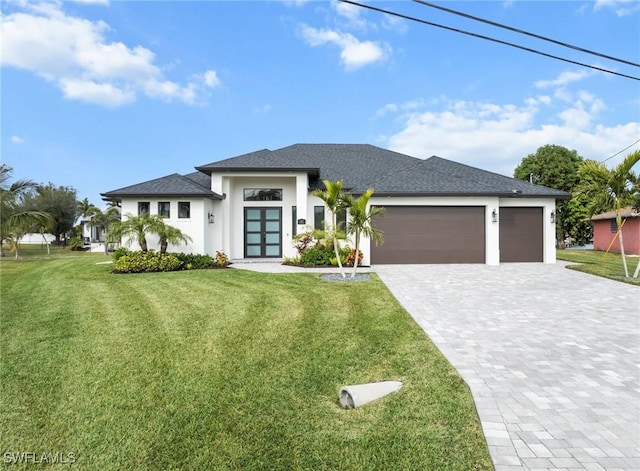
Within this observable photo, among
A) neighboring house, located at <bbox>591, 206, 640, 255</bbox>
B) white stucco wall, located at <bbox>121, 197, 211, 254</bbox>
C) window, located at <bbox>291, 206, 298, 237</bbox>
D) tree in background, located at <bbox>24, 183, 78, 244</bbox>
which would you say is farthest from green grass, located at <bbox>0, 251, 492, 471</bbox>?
tree in background, located at <bbox>24, 183, 78, 244</bbox>

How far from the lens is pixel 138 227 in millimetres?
12508

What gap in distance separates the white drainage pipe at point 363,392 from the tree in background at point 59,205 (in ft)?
117

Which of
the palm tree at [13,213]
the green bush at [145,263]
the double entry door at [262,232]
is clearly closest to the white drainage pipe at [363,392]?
the green bush at [145,263]

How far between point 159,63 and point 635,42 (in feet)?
54.5

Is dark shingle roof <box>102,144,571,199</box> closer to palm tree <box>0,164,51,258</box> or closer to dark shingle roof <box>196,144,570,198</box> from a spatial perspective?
dark shingle roof <box>196,144,570,198</box>

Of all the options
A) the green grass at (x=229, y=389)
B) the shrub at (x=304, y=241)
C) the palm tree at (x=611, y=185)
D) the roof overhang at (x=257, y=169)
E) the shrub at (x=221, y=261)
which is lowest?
the green grass at (x=229, y=389)

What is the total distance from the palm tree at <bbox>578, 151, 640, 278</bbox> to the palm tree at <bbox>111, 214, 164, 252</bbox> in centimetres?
1498

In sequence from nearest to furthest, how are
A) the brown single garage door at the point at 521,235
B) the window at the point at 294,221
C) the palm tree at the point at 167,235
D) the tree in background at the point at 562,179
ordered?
Answer: the palm tree at the point at 167,235, the brown single garage door at the point at 521,235, the window at the point at 294,221, the tree in background at the point at 562,179

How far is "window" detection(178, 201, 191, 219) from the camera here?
45.2 feet

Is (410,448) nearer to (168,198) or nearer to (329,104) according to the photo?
(168,198)

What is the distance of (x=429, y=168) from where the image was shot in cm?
1598

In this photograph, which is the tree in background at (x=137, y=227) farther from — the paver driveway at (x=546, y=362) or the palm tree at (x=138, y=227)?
the paver driveway at (x=546, y=362)

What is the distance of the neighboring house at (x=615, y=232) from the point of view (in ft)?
67.1

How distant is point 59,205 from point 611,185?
39802 millimetres
